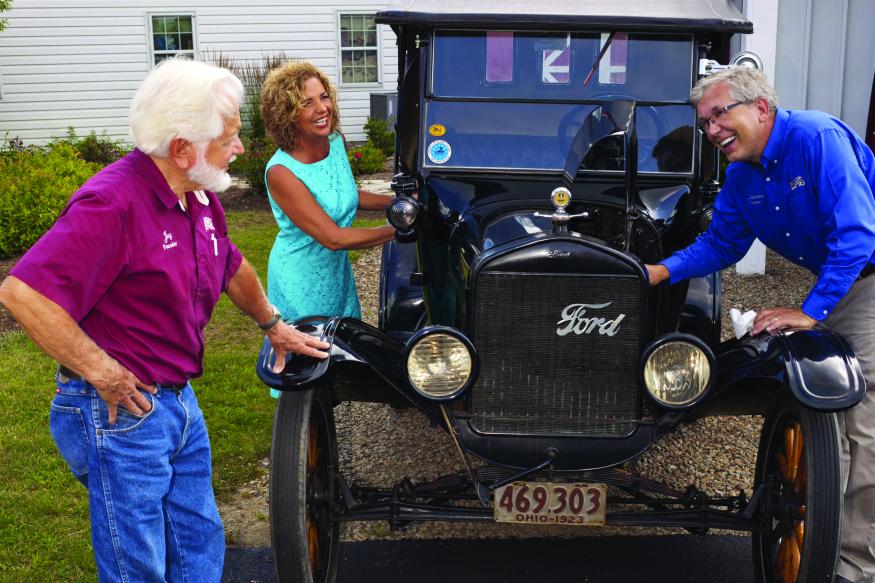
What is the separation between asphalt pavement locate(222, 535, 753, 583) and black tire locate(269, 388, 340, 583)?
1.34 feet

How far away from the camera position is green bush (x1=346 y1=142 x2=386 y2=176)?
1406 cm

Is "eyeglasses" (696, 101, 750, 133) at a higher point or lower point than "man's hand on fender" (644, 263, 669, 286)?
higher

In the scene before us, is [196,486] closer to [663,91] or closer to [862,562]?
[862,562]

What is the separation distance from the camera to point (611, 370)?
11.3 ft

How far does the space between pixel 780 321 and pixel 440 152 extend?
Result: 66.1 inches

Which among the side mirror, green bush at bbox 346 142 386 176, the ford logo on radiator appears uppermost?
the side mirror

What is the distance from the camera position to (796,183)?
349 centimetres

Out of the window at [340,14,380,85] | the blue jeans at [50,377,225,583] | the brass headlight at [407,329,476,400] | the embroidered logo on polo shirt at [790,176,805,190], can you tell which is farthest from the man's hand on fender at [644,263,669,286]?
the window at [340,14,380,85]

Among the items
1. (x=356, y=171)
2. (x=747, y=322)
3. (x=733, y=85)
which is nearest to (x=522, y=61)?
(x=733, y=85)

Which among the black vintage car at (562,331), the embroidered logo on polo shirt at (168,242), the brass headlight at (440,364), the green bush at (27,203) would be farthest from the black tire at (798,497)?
the green bush at (27,203)

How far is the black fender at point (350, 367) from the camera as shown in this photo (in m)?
3.40

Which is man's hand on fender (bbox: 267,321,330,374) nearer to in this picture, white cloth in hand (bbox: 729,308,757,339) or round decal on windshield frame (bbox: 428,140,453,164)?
round decal on windshield frame (bbox: 428,140,453,164)

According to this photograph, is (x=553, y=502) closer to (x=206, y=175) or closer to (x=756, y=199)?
(x=756, y=199)

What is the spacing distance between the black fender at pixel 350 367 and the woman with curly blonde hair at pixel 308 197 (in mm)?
544
